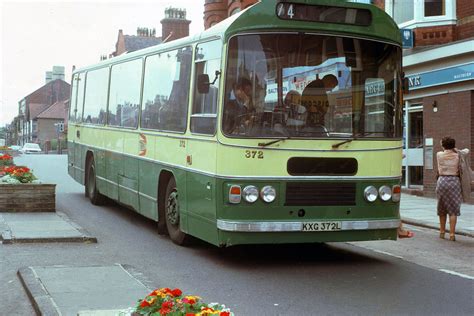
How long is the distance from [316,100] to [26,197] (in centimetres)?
665

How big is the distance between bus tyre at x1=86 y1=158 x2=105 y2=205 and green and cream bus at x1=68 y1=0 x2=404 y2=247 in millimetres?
5967

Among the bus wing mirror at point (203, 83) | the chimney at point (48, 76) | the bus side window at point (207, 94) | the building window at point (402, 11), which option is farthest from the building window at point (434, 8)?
the chimney at point (48, 76)

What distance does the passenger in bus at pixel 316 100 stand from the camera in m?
7.84

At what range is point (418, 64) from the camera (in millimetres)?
19250

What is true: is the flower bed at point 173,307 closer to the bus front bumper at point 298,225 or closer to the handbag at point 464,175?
the bus front bumper at point 298,225

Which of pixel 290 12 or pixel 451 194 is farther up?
pixel 290 12

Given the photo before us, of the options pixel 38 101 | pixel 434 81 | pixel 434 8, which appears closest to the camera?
pixel 434 81

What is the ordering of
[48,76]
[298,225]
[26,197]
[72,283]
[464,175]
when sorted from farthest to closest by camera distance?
[48,76] < [26,197] < [464,175] < [298,225] < [72,283]

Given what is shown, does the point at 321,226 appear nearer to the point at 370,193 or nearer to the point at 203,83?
the point at 370,193

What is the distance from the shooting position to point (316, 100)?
7.88 metres

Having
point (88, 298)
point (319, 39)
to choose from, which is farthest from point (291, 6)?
point (88, 298)

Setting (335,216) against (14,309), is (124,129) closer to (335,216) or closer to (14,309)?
(335,216)

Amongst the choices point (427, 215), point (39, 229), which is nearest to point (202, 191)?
point (39, 229)

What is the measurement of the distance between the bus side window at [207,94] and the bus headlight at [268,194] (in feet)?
3.05
